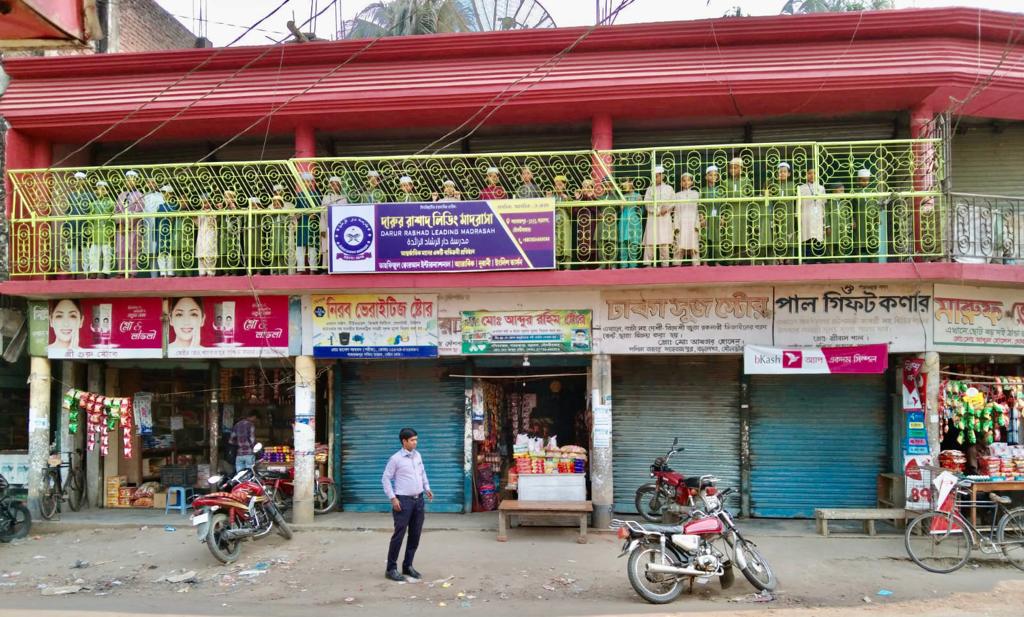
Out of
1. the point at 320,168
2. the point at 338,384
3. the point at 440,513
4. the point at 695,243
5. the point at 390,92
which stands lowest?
the point at 440,513

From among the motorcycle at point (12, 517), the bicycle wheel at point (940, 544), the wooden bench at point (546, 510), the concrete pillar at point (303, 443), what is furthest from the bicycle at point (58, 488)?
the bicycle wheel at point (940, 544)

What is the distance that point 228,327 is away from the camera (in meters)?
11.2

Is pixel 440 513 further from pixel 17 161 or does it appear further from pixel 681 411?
pixel 17 161

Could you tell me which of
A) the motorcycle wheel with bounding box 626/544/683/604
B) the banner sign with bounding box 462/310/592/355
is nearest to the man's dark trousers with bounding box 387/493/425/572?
the motorcycle wheel with bounding box 626/544/683/604

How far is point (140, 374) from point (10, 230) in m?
3.19

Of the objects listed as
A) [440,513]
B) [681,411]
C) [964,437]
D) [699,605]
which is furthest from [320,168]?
→ [964,437]

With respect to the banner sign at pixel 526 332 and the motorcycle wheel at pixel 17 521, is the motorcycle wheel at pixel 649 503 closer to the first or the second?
the banner sign at pixel 526 332

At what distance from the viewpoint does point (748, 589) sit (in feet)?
26.0

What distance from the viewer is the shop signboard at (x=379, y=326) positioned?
10.9 metres

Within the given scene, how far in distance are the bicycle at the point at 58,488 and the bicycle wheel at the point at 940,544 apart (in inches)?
468

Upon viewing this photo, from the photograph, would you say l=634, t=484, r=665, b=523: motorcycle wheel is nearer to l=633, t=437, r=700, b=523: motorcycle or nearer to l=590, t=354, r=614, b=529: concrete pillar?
l=633, t=437, r=700, b=523: motorcycle

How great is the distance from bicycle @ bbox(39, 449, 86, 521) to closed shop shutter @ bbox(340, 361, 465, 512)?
4300 millimetres

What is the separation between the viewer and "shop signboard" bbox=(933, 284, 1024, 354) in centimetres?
1004

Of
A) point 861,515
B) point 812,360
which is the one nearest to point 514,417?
point 812,360
